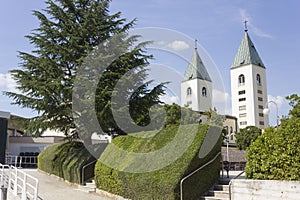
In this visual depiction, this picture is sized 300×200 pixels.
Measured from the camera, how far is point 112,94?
15562mm

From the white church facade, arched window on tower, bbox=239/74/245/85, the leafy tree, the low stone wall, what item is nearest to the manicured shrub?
the low stone wall

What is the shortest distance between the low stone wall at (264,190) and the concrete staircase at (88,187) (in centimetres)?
732

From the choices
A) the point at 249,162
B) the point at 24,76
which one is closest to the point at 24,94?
the point at 24,76

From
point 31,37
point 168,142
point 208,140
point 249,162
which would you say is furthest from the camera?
point 31,37

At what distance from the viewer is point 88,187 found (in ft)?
47.6

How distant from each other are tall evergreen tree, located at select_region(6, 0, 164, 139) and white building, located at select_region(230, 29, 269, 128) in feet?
294

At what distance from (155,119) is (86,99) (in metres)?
4.48

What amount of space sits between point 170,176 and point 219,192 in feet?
4.57

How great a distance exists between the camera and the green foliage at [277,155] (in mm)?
7203

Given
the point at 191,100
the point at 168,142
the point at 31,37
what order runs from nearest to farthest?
the point at 168,142, the point at 31,37, the point at 191,100

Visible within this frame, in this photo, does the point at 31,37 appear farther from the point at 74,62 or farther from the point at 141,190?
the point at 141,190

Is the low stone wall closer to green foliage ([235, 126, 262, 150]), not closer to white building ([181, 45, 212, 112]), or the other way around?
white building ([181, 45, 212, 112])

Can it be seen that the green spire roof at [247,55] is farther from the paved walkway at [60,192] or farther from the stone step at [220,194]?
the stone step at [220,194]

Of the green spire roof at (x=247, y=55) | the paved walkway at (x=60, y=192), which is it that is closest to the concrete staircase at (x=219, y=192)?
the paved walkway at (x=60, y=192)
